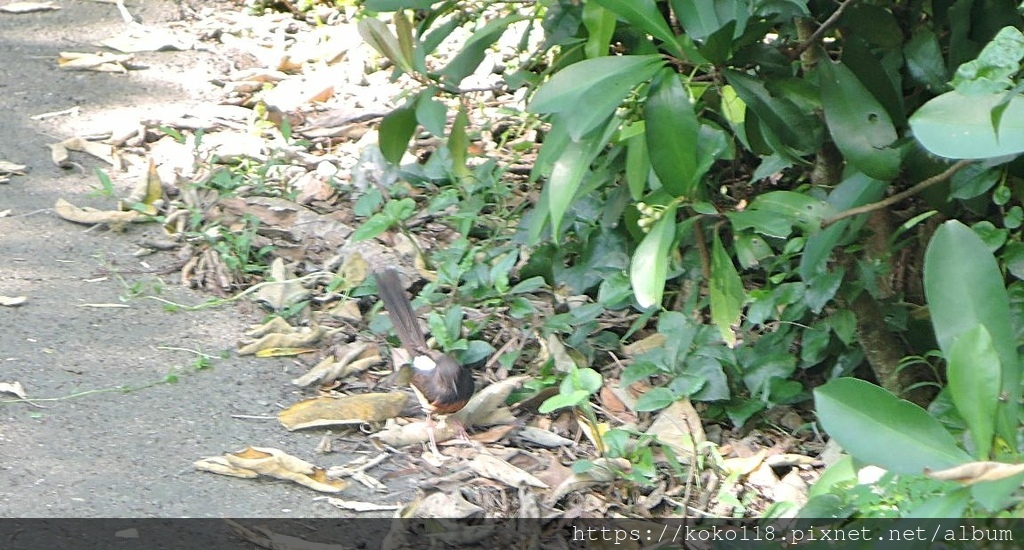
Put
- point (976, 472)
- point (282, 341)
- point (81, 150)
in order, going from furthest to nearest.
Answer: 1. point (81, 150)
2. point (282, 341)
3. point (976, 472)

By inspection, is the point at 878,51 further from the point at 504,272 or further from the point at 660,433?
the point at 504,272

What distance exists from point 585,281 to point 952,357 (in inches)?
65.8

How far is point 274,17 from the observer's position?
568cm

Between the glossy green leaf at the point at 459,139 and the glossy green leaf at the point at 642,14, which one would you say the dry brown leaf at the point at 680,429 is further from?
the glossy green leaf at the point at 642,14

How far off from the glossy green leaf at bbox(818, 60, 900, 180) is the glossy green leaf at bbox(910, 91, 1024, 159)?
64 cm

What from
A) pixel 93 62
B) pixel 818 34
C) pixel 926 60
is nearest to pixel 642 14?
pixel 818 34

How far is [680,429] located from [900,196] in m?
0.96

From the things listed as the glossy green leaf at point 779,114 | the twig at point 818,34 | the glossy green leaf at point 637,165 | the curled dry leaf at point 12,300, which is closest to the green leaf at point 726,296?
the glossy green leaf at point 637,165

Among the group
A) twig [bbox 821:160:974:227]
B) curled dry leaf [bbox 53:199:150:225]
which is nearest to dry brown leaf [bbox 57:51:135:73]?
curled dry leaf [bbox 53:199:150:225]

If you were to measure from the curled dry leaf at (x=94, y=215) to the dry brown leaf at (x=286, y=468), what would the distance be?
4.76ft

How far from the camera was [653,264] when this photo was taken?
2205 mm

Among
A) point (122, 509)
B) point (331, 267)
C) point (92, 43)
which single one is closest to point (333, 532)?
point (122, 509)

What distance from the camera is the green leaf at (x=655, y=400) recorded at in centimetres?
292

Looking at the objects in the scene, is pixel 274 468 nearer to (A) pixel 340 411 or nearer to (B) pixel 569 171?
(A) pixel 340 411
